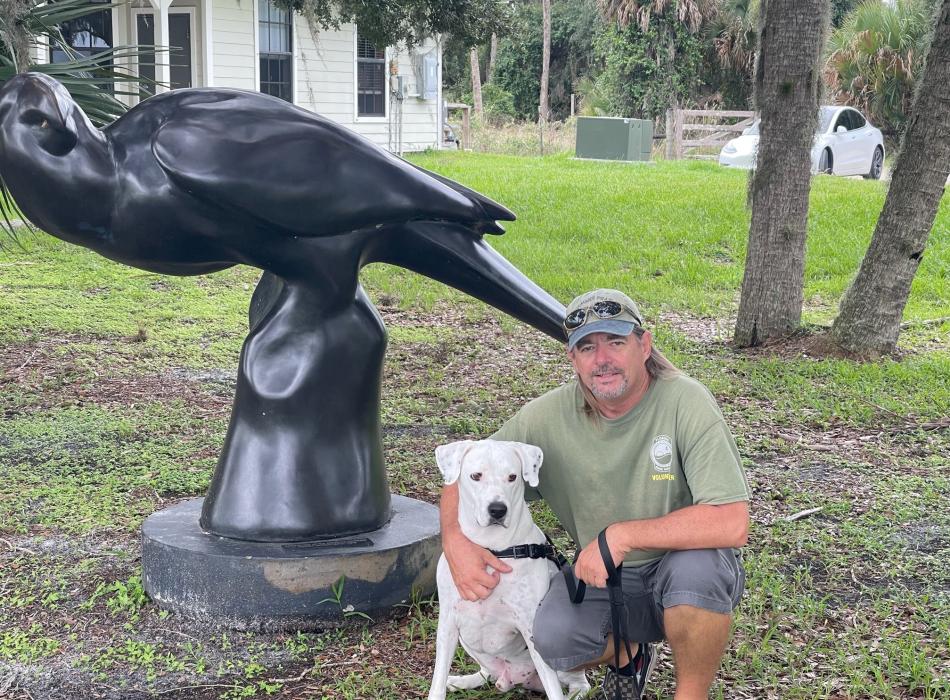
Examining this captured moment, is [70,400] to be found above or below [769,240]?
below

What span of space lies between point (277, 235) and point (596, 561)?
1.56m

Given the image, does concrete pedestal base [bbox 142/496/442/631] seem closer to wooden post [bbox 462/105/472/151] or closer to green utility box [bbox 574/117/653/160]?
green utility box [bbox 574/117/653/160]

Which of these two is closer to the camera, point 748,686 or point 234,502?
point 748,686

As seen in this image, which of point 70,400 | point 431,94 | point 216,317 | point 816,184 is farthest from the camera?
point 431,94

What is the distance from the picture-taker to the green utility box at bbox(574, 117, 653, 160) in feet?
66.4

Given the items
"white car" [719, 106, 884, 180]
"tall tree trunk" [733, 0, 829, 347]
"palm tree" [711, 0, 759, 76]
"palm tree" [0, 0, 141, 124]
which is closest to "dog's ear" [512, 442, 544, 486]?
"palm tree" [0, 0, 141, 124]

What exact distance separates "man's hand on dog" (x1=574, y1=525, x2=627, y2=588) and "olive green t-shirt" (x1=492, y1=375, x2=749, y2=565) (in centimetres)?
18

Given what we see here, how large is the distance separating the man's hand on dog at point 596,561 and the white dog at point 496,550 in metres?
0.18

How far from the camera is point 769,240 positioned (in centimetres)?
793

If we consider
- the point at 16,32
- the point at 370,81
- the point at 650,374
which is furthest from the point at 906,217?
the point at 370,81

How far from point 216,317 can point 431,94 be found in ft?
42.0

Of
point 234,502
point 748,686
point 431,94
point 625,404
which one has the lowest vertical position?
point 748,686

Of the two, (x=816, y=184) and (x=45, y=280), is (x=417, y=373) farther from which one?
(x=816, y=184)

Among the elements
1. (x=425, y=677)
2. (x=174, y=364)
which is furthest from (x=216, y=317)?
(x=425, y=677)
